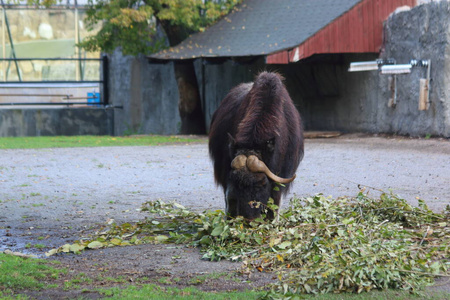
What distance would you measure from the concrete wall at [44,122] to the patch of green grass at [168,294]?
76.0 ft

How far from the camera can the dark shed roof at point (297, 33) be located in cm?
1852

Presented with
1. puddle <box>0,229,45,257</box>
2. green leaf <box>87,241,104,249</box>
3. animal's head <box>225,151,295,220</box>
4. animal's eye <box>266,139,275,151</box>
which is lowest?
puddle <box>0,229,45,257</box>

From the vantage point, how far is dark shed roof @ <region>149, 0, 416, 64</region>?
18.5m

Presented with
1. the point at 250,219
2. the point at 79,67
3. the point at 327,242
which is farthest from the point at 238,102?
the point at 79,67

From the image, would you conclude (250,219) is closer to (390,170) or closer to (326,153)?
(390,170)

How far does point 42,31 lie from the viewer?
102 feet

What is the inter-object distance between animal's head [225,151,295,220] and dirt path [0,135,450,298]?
563 millimetres

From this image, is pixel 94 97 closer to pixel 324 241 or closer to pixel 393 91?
pixel 393 91

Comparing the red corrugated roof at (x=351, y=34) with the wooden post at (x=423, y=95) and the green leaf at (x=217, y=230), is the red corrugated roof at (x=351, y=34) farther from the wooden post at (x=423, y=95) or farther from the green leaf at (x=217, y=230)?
the green leaf at (x=217, y=230)

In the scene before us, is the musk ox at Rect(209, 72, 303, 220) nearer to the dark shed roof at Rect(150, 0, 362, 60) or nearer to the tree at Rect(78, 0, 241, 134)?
the dark shed roof at Rect(150, 0, 362, 60)

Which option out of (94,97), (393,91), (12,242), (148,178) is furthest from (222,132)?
(94,97)

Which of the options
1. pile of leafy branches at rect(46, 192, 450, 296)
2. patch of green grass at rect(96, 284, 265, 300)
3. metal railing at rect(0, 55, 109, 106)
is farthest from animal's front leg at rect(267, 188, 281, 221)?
metal railing at rect(0, 55, 109, 106)

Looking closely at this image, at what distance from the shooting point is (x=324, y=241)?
5441 millimetres

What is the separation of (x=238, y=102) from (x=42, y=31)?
25400mm
